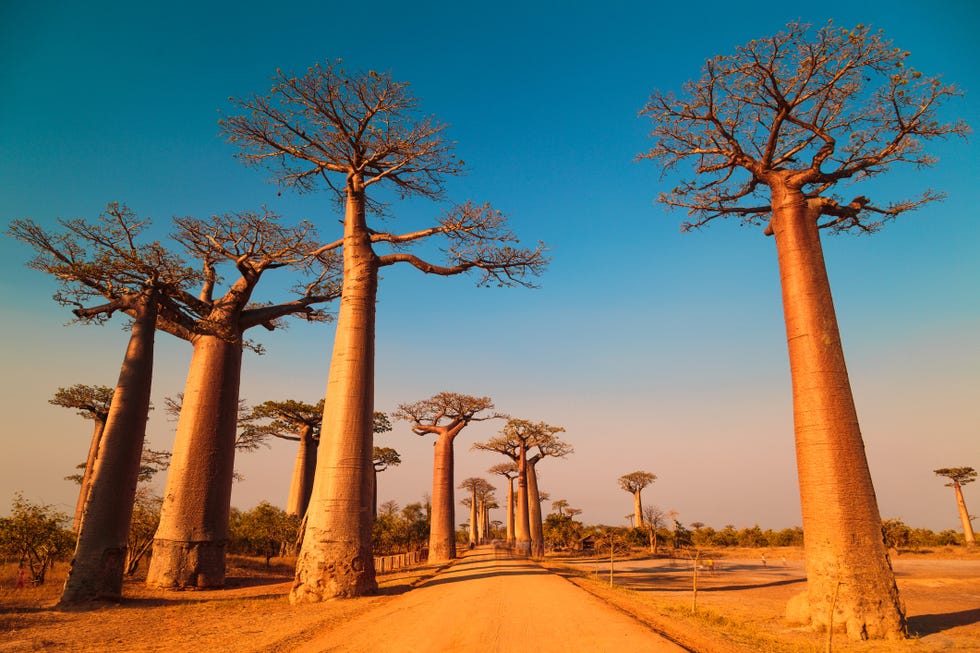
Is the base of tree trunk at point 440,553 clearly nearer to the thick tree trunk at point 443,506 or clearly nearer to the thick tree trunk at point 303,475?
the thick tree trunk at point 443,506

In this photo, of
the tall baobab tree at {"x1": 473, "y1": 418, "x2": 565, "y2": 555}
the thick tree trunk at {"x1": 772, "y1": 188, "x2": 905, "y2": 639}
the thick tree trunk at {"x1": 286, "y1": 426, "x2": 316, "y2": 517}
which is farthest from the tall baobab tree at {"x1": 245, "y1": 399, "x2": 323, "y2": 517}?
the thick tree trunk at {"x1": 772, "y1": 188, "x2": 905, "y2": 639}

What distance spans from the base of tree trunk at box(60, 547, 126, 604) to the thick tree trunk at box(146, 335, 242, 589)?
6.78 feet

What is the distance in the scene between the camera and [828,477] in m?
7.07

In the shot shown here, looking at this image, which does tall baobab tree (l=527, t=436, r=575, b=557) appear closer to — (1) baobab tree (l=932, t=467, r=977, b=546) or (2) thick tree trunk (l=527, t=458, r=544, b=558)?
(2) thick tree trunk (l=527, t=458, r=544, b=558)

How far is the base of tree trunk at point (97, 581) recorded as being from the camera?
346 inches

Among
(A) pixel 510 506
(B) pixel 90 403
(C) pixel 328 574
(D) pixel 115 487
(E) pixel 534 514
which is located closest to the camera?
(C) pixel 328 574

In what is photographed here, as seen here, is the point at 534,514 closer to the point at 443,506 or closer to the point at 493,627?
the point at 443,506

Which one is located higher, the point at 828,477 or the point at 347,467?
the point at 347,467

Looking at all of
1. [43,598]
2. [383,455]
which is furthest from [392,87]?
[383,455]

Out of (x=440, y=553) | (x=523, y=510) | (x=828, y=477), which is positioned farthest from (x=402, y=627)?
(x=523, y=510)

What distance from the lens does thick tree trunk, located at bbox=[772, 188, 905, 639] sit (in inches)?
254

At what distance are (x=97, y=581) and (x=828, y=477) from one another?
12.6 metres

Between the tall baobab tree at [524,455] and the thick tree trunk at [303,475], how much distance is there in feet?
37.5

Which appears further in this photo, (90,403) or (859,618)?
(90,403)
